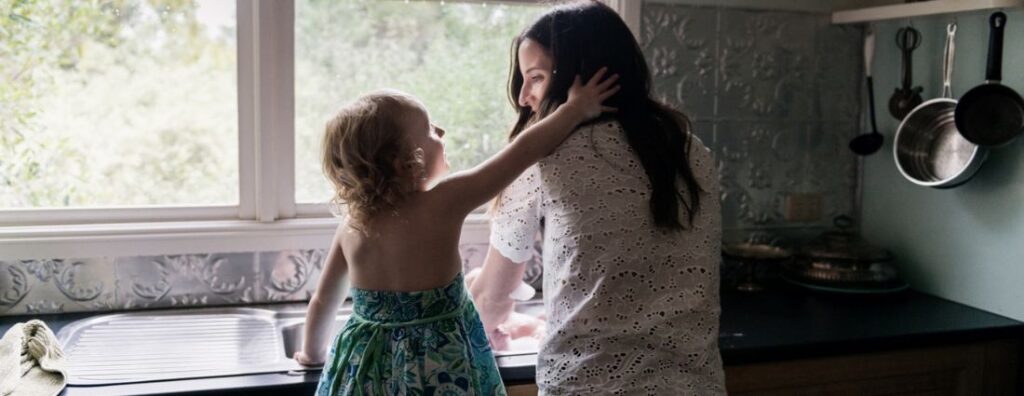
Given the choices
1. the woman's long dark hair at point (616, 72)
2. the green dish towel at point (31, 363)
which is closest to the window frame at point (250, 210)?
the green dish towel at point (31, 363)

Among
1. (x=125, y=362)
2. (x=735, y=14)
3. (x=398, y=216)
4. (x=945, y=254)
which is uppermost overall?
(x=735, y=14)

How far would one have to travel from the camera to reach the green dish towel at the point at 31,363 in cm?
137

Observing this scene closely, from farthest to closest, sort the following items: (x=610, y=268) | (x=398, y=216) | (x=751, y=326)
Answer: (x=751, y=326) < (x=398, y=216) < (x=610, y=268)

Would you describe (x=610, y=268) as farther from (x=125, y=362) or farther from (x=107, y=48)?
(x=107, y=48)

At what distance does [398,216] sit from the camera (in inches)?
53.4

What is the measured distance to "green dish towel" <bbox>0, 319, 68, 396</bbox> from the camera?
1.37m

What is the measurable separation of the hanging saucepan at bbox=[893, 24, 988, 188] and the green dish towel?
1.75 meters

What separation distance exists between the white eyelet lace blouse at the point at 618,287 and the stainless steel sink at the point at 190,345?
0.30 meters

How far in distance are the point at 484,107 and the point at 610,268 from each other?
2.96ft

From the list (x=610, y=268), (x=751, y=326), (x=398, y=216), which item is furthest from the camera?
(x=751, y=326)

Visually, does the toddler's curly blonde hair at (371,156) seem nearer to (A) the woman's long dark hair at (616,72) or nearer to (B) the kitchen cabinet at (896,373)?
(A) the woman's long dark hair at (616,72)

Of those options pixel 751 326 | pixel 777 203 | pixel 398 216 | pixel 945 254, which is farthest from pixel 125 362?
pixel 945 254

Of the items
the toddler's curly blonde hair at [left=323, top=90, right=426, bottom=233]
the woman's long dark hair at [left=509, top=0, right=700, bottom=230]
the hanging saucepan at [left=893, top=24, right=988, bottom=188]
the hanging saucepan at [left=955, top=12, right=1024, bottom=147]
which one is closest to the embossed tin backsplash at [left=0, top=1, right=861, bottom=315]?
the hanging saucepan at [left=893, top=24, right=988, bottom=188]

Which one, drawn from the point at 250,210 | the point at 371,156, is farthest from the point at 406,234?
the point at 250,210
